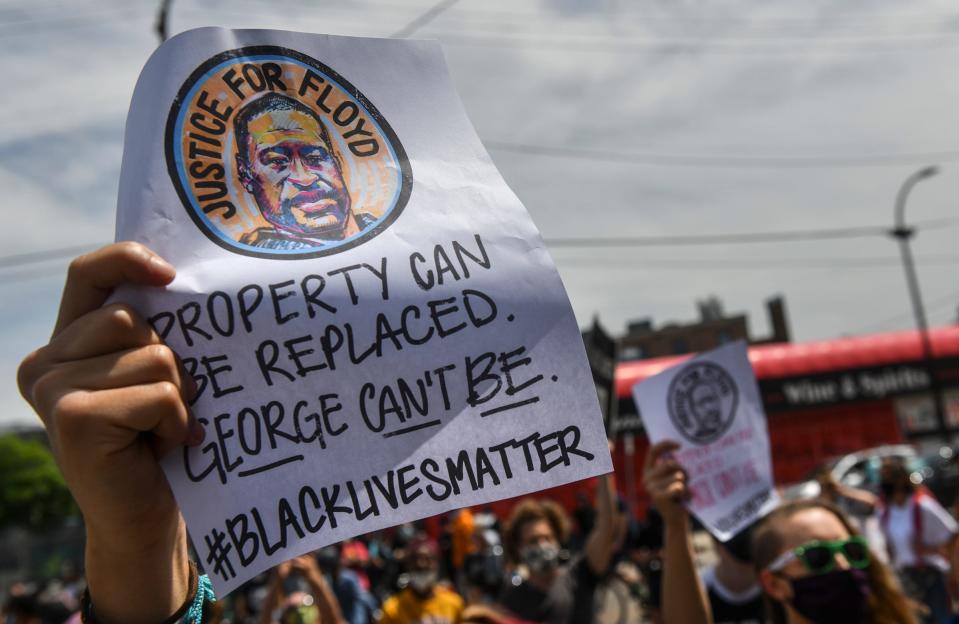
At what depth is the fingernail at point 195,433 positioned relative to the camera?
134 centimetres

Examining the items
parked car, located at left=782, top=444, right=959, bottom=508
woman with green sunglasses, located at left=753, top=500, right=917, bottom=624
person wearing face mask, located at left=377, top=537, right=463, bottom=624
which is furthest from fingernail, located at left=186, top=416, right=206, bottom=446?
parked car, located at left=782, top=444, right=959, bottom=508

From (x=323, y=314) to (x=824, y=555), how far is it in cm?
218

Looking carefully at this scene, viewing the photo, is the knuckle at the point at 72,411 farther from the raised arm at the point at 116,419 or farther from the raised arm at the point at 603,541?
the raised arm at the point at 603,541

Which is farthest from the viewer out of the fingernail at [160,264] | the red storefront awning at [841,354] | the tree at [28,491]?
the tree at [28,491]

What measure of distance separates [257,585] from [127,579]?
366 inches

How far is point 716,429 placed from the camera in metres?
4.06

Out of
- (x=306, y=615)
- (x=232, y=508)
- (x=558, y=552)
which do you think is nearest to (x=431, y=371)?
(x=232, y=508)

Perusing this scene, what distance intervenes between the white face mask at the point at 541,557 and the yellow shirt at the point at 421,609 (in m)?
0.96

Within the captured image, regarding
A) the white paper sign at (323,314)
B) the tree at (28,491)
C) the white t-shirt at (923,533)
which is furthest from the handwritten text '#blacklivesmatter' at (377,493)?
the tree at (28,491)

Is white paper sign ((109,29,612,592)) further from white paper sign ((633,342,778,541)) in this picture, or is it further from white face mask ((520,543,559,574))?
white face mask ((520,543,559,574))

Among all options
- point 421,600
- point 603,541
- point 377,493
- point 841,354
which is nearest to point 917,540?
point 421,600

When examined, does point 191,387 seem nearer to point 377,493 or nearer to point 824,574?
point 377,493

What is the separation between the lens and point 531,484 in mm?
1395

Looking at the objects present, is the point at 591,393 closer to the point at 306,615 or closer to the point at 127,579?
the point at 127,579
